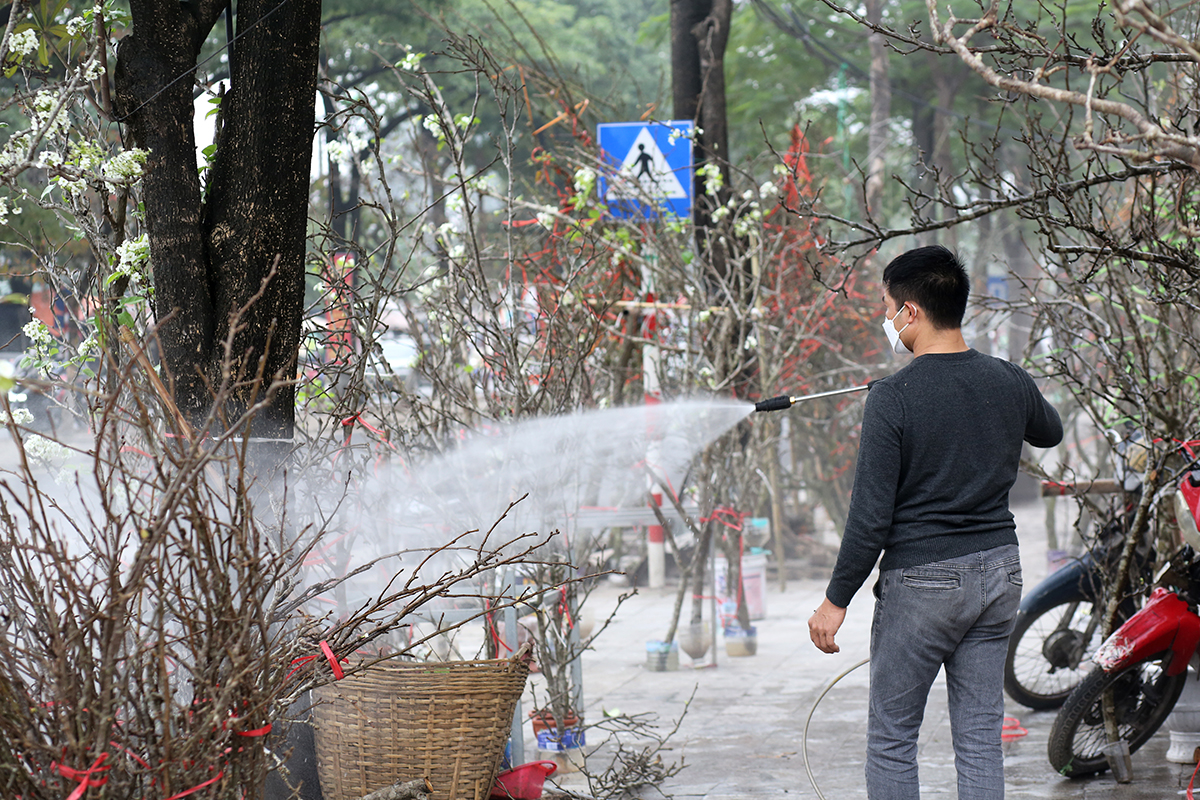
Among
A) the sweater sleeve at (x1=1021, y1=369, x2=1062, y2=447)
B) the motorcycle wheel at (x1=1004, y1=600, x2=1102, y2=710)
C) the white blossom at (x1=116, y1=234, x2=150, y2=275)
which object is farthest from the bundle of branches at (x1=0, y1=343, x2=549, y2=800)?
the motorcycle wheel at (x1=1004, y1=600, x2=1102, y2=710)

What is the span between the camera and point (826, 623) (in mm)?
2939

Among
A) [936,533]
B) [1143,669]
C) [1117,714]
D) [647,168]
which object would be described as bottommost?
[1117,714]

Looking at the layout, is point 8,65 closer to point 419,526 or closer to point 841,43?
point 419,526

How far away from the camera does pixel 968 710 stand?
9.74ft

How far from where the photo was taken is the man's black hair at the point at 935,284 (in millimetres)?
2973

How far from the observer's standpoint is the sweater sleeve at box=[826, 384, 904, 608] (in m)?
2.86

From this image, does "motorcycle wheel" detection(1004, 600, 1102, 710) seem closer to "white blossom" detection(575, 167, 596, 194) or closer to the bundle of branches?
"white blossom" detection(575, 167, 596, 194)

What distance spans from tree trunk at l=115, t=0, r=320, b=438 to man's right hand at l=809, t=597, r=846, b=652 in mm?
1683

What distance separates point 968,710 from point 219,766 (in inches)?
76.7

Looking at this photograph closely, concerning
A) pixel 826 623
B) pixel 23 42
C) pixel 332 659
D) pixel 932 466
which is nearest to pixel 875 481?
pixel 932 466

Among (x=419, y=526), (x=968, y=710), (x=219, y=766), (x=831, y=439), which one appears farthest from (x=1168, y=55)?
(x=831, y=439)

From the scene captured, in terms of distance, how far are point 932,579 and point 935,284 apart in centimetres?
79

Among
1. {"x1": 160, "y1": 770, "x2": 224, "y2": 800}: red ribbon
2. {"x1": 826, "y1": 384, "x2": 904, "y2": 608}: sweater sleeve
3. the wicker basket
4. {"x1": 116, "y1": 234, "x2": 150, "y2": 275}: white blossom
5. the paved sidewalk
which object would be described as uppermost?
{"x1": 116, "y1": 234, "x2": 150, "y2": 275}: white blossom

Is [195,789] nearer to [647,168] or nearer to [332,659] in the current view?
[332,659]
